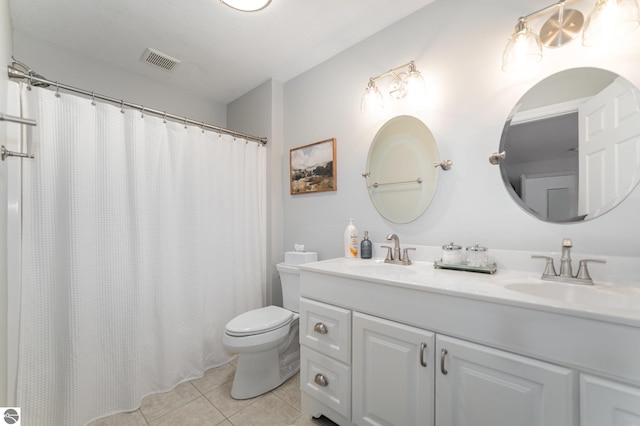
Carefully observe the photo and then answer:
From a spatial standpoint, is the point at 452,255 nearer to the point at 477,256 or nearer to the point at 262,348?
the point at 477,256

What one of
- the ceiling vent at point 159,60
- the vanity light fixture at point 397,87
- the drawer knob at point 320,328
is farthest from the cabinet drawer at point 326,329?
the ceiling vent at point 159,60

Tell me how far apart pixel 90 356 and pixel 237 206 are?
1.27 metres

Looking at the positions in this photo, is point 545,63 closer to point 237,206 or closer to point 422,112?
point 422,112

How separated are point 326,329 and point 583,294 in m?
1.03

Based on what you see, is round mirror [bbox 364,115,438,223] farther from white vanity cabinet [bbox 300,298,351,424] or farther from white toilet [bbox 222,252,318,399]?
white toilet [bbox 222,252,318,399]

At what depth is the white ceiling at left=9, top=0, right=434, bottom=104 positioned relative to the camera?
1.47m

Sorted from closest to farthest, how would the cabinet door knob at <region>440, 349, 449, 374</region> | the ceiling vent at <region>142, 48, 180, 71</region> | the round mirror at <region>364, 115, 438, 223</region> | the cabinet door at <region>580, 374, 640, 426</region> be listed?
1. the cabinet door at <region>580, 374, 640, 426</region>
2. the cabinet door knob at <region>440, 349, 449, 374</region>
3. the round mirror at <region>364, 115, 438, 223</region>
4. the ceiling vent at <region>142, 48, 180, 71</region>

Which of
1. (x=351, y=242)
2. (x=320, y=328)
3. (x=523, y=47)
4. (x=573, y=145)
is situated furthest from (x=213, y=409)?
(x=523, y=47)

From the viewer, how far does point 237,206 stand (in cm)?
211

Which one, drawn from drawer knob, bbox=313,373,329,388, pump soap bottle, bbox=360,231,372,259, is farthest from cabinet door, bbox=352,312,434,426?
pump soap bottle, bbox=360,231,372,259

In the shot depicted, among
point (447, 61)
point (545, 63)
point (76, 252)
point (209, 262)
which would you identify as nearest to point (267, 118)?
point (209, 262)

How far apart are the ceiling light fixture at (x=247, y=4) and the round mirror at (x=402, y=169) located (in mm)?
992

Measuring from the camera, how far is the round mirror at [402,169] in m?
1.48

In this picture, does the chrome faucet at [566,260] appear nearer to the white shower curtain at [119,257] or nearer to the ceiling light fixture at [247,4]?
the ceiling light fixture at [247,4]
